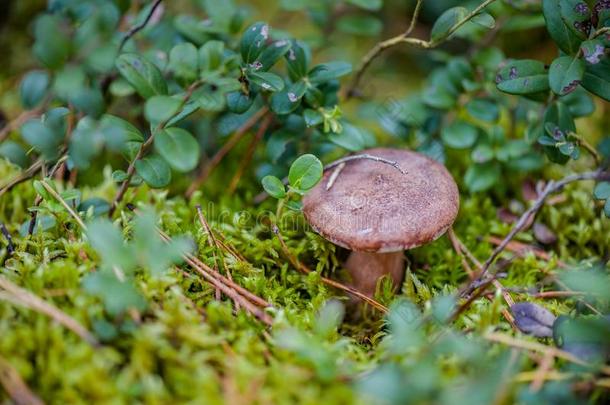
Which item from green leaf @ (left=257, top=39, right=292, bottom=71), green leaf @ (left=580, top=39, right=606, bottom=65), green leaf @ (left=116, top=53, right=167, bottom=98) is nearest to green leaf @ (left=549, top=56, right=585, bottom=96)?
green leaf @ (left=580, top=39, right=606, bottom=65)

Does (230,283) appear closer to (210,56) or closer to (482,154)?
(210,56)

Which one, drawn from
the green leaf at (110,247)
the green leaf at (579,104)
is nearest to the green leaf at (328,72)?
the green leaf at (579,104)

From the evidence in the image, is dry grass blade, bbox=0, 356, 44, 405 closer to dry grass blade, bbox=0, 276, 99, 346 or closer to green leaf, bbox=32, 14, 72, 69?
dry grass blade, bbox=0, 276, 99, 346

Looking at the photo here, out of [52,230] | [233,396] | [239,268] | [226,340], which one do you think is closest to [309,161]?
[239,268]

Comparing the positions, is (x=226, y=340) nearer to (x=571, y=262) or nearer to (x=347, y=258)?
(x=347, y=258)

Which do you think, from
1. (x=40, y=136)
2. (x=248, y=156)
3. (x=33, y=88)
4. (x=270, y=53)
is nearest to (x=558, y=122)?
(x=270, y=53)

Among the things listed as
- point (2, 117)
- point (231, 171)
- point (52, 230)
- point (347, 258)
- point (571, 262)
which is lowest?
point (571, 262)
